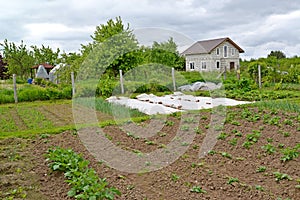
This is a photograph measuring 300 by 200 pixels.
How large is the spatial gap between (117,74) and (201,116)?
826 centimetres

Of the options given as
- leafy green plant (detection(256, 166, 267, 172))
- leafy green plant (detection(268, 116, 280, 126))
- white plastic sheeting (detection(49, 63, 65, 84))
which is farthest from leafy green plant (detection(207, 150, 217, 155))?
white plastic sheeting (detection(49, 63, 65, 84))

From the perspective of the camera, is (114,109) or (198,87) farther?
(198,87)

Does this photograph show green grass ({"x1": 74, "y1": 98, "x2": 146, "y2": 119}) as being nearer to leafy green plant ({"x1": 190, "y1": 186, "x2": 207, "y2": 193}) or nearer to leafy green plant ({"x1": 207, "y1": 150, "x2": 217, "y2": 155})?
leafy green plant ({"x1": 207, "y1": 150, "x2": 217, "y2": 155})

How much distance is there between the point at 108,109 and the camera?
9.09 metres

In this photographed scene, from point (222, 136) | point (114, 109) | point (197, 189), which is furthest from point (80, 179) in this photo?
point (114, 109)

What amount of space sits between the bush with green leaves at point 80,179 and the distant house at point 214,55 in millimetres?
18604

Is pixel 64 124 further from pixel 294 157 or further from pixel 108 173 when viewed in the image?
pixel 294 157

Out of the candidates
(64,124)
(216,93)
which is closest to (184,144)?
(64,124)

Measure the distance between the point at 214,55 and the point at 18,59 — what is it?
15468 millimetres

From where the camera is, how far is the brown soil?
12.4ft

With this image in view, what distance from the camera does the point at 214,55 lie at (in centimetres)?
2733

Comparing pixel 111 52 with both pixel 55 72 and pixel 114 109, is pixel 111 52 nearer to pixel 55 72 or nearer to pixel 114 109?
pixel 55 72

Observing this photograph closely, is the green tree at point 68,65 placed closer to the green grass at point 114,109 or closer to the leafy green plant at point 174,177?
the green grass at point 114,109

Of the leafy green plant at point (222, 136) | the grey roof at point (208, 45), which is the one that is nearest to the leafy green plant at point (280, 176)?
the leafy green plant at point (222, 136)
